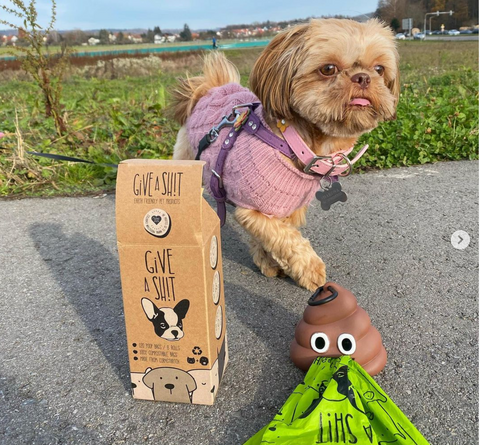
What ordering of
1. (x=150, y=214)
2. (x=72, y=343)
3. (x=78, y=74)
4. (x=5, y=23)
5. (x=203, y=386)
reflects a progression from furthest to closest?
(x=78, y=74)
(x=5, y=23)
(x=72, y=343)
(x=203, y=386)
(x=150, y=214)

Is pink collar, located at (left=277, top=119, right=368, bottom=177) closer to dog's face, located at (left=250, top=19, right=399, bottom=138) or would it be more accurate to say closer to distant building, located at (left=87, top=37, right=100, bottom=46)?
dog's face, located at (left=250, top=19, right=399, bottom=138)

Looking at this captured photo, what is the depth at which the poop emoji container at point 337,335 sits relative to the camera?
5.83 feet

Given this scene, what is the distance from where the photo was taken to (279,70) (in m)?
2.17

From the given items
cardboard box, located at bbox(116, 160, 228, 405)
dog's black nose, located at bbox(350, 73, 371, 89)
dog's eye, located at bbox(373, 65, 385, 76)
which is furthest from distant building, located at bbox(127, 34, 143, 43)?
cardboard box, located at bbox(116, 160, 228, 405)

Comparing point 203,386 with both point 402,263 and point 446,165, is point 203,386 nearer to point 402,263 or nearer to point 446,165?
point 402,263

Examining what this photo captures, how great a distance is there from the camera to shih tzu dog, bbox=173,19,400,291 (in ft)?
6.72

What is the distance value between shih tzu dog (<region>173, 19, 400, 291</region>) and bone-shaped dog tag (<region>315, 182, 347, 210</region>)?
2 centimetres

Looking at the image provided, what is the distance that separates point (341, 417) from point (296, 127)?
1.37 meters

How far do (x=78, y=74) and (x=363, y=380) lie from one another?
51.0 feet

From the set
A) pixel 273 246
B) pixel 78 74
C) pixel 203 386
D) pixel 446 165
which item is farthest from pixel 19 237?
pixel 78 74

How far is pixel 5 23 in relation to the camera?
15.3ft

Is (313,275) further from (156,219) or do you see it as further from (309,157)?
(156,219)

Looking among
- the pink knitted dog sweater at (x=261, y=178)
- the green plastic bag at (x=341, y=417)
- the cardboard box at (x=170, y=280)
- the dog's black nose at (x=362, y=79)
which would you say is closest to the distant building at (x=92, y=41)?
the pink knitted dog sweater at (x=261, y=178)

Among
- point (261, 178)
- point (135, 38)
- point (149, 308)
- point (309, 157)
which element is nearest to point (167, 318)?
point (149, 308)
